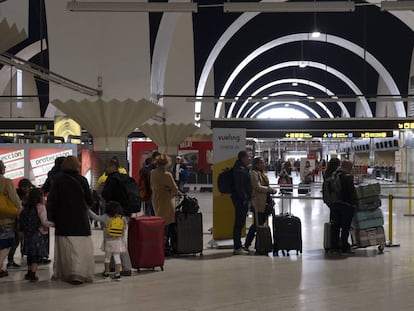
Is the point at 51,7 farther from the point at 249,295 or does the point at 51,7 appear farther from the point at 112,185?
the point at 249,295

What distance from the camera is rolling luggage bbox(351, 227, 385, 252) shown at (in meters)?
9.36

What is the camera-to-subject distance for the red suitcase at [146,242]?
307 inches

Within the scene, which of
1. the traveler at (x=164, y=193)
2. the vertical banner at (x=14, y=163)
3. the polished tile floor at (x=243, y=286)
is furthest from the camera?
the vertical banner at (x=14, y=163)

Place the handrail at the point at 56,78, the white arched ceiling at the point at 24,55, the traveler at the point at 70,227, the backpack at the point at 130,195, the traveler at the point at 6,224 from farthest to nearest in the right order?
the white arched ceiling at the point at 24,55
the handrail at the point at 56,78
the backpack at the point at 130,195
the traveler at the point at 6,224
the traveler at the point at 70,227

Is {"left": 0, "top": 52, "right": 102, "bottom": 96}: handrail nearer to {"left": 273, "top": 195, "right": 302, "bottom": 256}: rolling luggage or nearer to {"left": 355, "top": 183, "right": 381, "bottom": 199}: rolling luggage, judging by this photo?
{"left": 273, "top": 195, "right": 302, "bottom": 256}: rolling luggage

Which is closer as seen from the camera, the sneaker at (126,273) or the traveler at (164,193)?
the sneaker at (126,273)

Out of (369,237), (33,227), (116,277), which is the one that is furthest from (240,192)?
(33,227)

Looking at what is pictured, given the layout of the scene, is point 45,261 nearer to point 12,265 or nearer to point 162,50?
point 12,265

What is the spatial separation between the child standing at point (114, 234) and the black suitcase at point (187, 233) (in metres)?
1.51

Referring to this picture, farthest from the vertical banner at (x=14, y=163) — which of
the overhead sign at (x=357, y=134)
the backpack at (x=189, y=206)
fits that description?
the overhead sign at (x=357, y=134)

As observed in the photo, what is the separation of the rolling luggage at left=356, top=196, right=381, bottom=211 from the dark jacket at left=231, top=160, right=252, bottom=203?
5.67ft

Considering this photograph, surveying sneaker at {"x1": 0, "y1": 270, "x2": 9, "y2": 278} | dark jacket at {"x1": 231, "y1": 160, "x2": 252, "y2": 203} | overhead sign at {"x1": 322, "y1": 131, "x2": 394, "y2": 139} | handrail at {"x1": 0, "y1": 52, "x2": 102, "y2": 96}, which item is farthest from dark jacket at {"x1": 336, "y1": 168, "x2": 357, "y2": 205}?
overhead sign at {"x1": 322, "y1": 131, "x2": 394, "y2": 139}

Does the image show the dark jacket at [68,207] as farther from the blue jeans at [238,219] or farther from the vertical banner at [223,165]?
the vertical banner at [223,165]

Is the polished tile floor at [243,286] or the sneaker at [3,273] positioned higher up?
the sneaker at [3,273]
